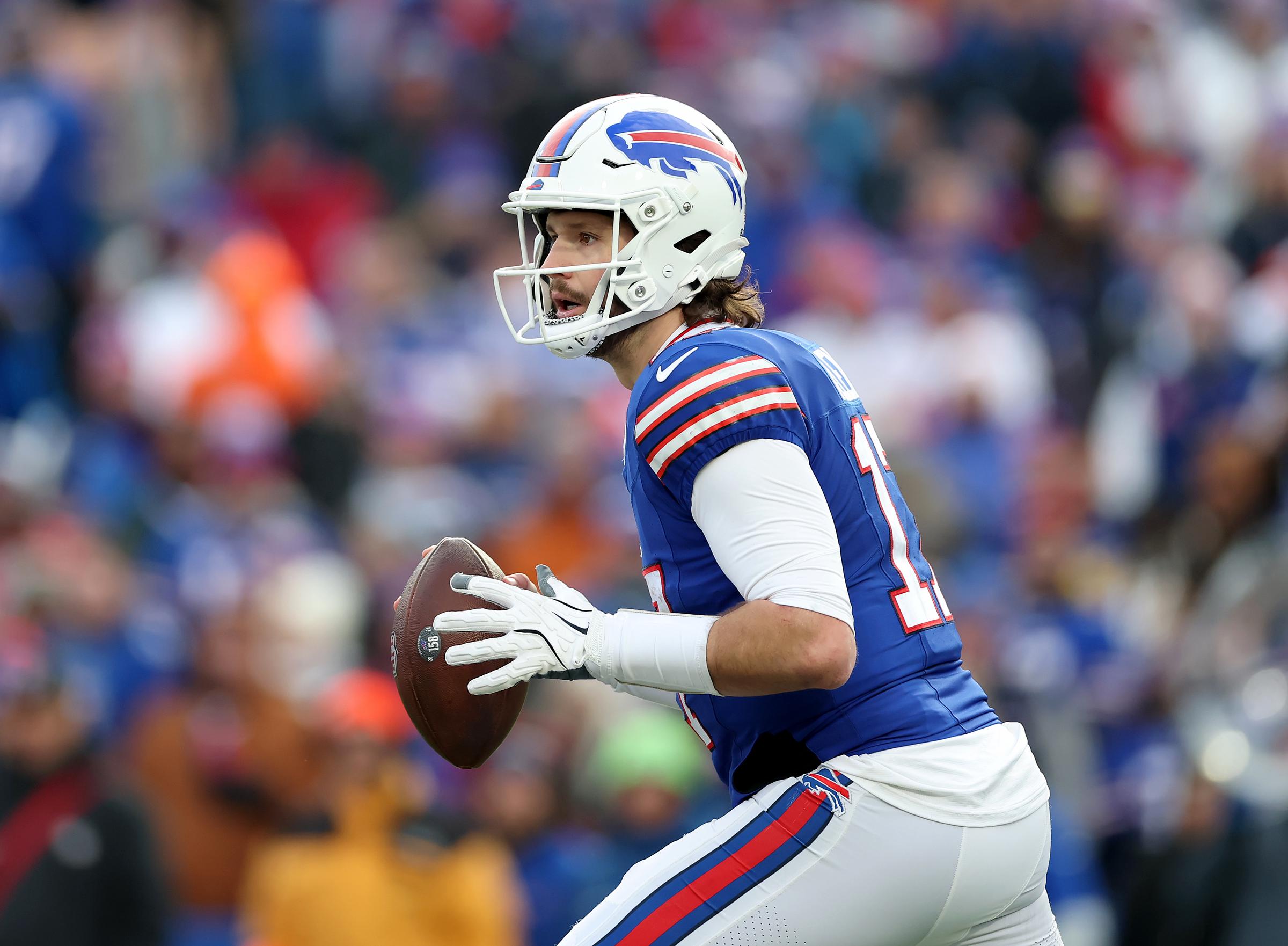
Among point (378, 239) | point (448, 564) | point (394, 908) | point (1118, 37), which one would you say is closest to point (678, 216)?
point (448, 564)

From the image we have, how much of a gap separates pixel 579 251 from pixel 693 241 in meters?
0.22

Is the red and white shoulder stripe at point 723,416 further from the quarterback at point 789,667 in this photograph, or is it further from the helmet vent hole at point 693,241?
the helmet vent hole at point 693,241

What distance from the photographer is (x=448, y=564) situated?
3.29 meters

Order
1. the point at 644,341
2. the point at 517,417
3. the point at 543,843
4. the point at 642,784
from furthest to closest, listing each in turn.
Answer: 1. the point at 517,417
2. the point at 543,843
3. the point at 642,784
4. the point at 644,341

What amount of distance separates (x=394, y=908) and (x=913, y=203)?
6.97 metres

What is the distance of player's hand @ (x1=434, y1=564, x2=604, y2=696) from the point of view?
3.04m

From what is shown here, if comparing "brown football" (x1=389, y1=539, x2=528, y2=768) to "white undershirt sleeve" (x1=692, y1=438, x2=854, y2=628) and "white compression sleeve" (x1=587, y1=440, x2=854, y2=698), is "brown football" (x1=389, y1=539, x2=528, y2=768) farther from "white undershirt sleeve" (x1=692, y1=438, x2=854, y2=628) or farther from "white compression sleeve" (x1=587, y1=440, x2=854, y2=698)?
"white undershirt sleeve" (x1=692, y1=438, x2=854, y2=628)

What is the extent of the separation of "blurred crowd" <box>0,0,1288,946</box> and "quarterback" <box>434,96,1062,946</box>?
2.90 m

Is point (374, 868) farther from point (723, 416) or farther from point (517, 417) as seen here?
point (517, 417)

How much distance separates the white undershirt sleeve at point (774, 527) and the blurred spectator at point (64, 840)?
329 cm

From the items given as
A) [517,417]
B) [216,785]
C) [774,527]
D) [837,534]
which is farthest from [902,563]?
[517,417]

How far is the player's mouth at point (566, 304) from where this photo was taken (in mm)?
3408

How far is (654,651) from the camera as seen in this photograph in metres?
2.99

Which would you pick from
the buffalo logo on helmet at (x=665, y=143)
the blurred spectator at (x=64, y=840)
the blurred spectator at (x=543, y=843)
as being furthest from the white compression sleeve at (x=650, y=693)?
the blurred spectator at (x=543, y=843)
